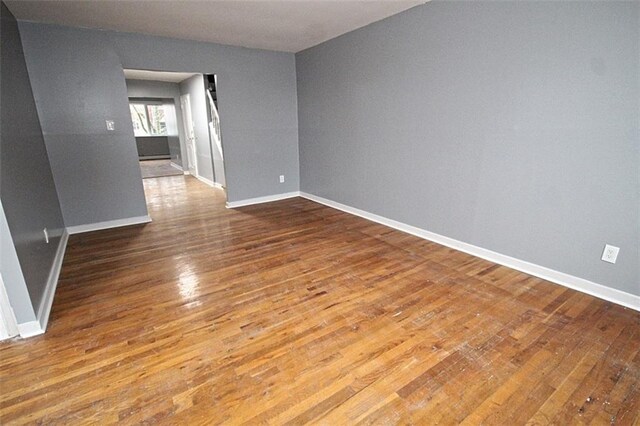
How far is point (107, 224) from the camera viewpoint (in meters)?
3.92

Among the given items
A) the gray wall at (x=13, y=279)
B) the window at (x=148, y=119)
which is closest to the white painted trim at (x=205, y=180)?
the gray wall at (x=13, y=279)

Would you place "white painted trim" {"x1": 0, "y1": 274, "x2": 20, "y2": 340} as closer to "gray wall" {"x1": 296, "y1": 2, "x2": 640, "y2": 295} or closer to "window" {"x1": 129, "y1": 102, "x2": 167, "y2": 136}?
"gray wall" {"x1": 296, "y1": 2, "x2": 640, "y2": 295}

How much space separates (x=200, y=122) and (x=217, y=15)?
368cm

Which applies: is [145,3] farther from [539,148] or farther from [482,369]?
[482,369]

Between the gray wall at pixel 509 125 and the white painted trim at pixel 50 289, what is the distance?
10.9 feet

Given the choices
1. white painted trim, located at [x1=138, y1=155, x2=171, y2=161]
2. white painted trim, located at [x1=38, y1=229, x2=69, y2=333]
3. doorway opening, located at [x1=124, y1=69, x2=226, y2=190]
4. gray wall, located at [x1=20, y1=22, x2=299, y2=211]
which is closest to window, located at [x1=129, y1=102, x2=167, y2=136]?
white painted trim, located at [x1=138, y1=155, x2=171, y2=161]

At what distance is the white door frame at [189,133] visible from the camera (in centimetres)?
706

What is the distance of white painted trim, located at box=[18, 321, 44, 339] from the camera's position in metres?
1.87

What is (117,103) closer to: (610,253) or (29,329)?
(29,329)

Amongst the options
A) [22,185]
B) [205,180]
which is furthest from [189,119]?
[22,185]

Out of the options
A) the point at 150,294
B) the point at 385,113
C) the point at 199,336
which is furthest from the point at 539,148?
the point at 150,294

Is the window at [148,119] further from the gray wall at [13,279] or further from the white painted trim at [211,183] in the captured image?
the gray wall at [13,279]

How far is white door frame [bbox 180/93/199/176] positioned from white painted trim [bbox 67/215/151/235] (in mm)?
3465

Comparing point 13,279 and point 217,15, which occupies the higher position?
point 217,15
